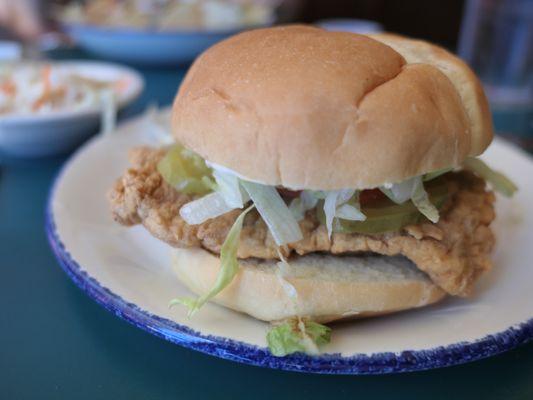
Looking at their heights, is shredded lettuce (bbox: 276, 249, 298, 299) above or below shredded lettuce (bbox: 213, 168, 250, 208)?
below

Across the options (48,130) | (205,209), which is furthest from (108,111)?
(205,209)

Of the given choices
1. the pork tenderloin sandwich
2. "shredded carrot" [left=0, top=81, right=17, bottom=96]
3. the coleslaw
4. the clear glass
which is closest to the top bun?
the pork tenderloin sandwich

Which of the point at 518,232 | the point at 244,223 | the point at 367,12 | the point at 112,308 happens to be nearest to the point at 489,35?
the point at 518,232

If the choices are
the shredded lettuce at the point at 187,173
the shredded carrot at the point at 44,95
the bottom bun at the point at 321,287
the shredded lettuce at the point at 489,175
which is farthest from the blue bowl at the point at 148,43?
the bottom bun at the point at 321,287

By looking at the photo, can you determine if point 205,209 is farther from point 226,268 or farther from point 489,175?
point 489,175

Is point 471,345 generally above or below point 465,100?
below

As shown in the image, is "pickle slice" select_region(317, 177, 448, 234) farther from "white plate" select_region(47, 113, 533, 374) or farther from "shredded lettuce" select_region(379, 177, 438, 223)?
"white plate" select_region(47, 113, 533, 374)

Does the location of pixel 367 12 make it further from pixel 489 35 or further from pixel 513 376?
pixel 513 376
